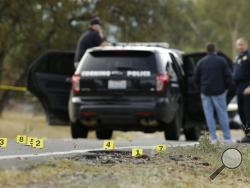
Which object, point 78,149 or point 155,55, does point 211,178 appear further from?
point 155,55

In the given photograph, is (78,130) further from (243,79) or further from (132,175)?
(132,175)

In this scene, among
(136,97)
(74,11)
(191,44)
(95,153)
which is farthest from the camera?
(191,44)

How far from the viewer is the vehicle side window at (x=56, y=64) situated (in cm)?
1581

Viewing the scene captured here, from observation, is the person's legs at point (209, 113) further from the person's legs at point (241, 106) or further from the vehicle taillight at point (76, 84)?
the vehicle taillight at point (76, 84)

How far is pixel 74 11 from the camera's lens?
90.4ft

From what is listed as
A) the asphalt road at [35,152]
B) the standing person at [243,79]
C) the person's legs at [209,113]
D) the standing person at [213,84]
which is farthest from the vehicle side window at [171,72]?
the asphalt road at [35,152]

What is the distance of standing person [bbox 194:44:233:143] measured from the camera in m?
14.2

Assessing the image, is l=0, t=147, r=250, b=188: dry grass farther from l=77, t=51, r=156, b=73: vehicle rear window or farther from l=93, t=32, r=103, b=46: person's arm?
l=93, t=32, r=103, b=46: person's arm

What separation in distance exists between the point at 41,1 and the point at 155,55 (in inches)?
435

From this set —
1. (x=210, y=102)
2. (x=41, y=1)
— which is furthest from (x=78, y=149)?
(x=41, y=1)

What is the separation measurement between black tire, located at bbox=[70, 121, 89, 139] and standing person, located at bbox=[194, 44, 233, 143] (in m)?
2.19

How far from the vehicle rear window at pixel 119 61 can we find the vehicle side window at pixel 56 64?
2.48 metres

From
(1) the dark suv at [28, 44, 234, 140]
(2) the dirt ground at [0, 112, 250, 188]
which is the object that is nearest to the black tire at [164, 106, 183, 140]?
(1) the dark suv at [28, 44, 234, 140]

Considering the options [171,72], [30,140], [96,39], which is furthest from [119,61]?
[30,140]
